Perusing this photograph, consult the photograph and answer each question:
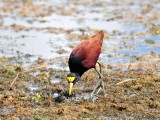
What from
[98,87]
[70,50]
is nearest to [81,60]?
[98,87]

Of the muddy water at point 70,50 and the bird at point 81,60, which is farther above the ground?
the bird at point 81,60

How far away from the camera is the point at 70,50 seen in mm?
14227

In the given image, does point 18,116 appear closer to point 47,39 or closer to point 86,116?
point 86,116

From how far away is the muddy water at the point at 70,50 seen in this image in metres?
8.50

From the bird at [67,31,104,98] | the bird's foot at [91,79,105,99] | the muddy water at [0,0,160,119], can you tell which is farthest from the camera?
the bird's foot at [91,79,105,99]

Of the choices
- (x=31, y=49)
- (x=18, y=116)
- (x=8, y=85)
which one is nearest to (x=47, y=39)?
(x=31, y=49)

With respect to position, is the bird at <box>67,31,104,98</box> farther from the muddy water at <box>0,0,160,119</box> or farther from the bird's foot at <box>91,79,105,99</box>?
the muddy water at <box>0,0,160,119</box>

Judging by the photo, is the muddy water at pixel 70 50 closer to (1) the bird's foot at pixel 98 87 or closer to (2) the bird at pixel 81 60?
(1) the bird's foot at pixel 98 87

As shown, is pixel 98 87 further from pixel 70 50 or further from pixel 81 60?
pixel 70 50

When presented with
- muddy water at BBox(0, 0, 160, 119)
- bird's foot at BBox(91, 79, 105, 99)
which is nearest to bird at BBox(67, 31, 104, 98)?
bird's foot at BBox(91, 79, 105, 99)

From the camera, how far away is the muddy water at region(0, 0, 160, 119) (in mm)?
8500

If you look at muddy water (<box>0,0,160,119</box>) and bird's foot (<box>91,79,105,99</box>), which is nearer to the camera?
muddy water (<box>0,0,160,119</box>)

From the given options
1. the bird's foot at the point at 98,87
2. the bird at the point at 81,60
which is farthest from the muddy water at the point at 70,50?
the bird at the point at 81,60

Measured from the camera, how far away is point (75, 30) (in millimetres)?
17516
